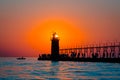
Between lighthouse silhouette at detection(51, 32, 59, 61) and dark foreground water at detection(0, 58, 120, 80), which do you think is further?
lighthouse silhouette at detection(51, 32, 59, 61)

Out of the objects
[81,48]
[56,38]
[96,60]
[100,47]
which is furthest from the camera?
[81,48]

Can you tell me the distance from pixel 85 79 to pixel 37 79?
6037 mm

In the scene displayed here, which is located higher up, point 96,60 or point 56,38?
point 56,38

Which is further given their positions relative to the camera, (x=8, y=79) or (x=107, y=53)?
(x=107, y=53)

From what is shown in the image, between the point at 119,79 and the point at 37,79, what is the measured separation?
10.3m

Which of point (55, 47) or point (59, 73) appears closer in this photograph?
point (59, 73)

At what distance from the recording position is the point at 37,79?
4284 cm

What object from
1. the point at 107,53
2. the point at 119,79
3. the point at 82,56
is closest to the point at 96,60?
the point at 107,53

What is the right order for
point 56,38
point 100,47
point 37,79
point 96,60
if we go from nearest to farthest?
point 37,79 < point 96,60 < point 100,47 < point 56,38

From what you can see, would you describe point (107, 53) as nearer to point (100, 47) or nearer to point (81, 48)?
point (100, 47)

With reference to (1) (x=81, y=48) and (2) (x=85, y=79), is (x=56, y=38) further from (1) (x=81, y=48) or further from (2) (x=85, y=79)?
(2) (x=85, y=79)

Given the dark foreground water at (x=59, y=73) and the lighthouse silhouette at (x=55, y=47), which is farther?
the lighthouse silhouette at (x=55, y=47)

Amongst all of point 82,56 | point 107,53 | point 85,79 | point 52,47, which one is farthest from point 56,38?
point 85,79

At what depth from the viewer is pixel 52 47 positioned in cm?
17662
